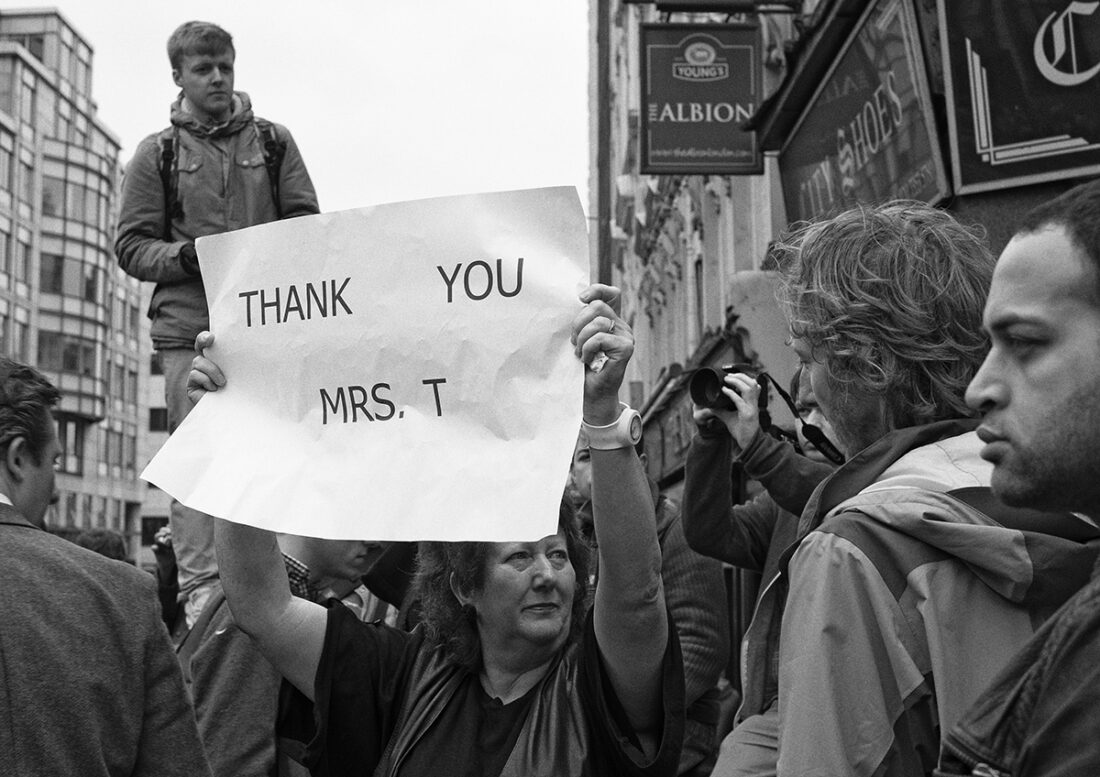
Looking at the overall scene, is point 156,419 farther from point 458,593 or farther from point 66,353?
point 458,593

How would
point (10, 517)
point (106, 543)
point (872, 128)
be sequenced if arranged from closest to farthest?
point (10, 517) → point (106, 543) → point (872, 128)

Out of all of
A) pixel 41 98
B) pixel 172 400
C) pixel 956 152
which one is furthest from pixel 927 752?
pixel 41 98

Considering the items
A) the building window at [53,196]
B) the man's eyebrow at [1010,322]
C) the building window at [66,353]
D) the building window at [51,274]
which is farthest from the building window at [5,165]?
the man's eyebrow at [1010,322]

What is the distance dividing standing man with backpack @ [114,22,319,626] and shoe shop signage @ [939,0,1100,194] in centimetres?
298

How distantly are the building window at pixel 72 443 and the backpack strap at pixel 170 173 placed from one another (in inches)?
2237

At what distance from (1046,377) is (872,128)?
251 inches

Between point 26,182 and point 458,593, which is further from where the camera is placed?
point 26,182

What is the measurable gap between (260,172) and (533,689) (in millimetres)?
2539

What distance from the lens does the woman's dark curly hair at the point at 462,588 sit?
293 cm

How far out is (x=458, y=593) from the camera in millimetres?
2973

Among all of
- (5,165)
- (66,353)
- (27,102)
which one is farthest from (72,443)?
(27,102)

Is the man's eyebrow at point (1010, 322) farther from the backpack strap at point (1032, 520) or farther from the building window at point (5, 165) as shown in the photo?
the building window at point (5, 165)

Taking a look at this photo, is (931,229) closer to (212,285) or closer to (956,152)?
(212,285)

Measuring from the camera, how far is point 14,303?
55438mm
